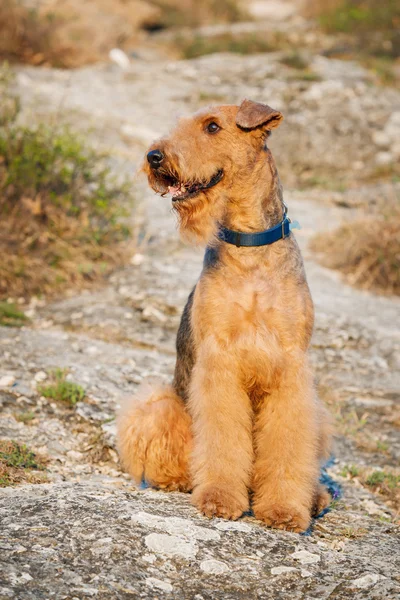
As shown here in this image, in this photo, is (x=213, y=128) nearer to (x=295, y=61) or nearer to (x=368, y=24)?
(x=295, y=61)

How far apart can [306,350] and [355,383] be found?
2497 mm

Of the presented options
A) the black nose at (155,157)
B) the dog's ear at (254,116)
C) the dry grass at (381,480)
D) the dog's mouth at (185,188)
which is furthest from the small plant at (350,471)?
the black nose at (155,157)

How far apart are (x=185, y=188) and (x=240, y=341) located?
836 mm

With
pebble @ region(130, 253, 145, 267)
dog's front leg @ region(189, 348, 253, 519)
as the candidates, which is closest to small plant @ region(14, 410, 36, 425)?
dog's front leg @ region(189, 348, 253, 519)

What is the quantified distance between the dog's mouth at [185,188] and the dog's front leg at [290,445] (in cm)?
98

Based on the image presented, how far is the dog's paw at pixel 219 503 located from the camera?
344 centimetres

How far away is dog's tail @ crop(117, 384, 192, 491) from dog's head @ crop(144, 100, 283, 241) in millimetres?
1027

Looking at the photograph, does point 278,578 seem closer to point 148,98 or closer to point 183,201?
point 183,201

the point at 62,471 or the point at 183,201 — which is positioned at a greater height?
the point at 183,201

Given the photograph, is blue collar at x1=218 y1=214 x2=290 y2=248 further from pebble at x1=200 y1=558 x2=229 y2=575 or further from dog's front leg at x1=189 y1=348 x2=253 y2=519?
pebble at x1=200 y1=558 x2=229 y2=575

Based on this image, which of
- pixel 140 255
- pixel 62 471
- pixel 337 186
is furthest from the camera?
pixel 337 186

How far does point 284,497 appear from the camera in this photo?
3.53m

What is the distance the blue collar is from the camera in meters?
3.74

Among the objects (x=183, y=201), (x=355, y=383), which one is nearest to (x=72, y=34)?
(x=355, y=383)
